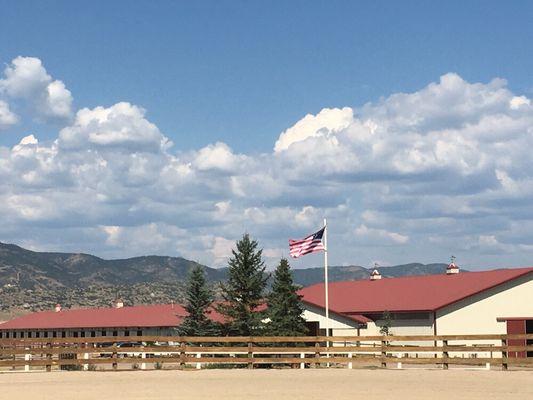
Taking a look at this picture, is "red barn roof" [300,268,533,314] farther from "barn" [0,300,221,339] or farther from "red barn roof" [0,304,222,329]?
"red barn roof" [0,304,222,329]

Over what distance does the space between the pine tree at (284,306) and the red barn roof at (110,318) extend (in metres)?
30.9

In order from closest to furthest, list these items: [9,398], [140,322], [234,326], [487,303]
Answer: [9,398]
[234,326]
[487,303]
[140,322]

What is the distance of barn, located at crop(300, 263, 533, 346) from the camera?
57875mm

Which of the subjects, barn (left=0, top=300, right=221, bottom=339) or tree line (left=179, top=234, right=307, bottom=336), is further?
Answer: barn (left=0, top=300, right=221, bottom=339)

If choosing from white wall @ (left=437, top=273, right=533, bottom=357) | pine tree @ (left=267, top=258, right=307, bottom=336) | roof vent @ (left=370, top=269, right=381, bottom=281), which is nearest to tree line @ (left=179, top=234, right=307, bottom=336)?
pine tree @ (left=267, top=258, right=307, bottom=336)

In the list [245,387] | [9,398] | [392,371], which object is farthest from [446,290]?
[9,398]

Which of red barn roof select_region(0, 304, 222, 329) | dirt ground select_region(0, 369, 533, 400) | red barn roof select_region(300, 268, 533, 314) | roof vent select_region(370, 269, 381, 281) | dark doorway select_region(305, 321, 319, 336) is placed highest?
roof vent select_region(370, 269, 381, 281)

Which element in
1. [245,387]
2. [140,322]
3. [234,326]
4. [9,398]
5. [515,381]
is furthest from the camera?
[140,322]

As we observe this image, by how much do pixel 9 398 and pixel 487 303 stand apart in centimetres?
4133

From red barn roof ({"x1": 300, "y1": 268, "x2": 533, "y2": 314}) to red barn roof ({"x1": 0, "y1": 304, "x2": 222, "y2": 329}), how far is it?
1808 centimetres

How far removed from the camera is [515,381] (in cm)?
2872

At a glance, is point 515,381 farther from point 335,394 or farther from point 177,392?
point 177,392

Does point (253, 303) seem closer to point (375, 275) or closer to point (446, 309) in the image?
point (446, 309)

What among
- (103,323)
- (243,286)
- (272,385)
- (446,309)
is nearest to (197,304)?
(243,286)
